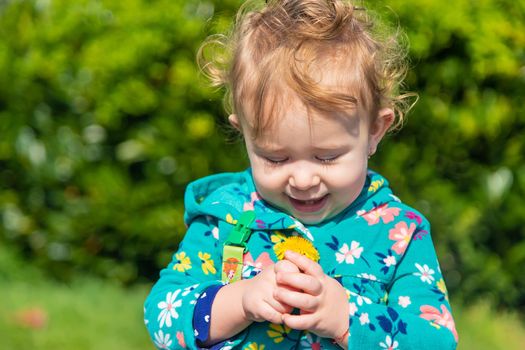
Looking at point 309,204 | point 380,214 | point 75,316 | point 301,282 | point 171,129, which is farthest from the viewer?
point 75,316

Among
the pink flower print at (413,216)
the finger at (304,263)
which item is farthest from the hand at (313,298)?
the pink flower print at (413,216)

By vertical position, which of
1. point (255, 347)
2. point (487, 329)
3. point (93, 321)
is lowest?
point (487, 329)

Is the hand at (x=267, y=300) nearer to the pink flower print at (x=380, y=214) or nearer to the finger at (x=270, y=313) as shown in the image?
the finger at (x=270, y=313)

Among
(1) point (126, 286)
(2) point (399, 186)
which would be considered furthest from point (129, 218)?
(2) point (399, 186)

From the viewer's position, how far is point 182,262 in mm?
2441

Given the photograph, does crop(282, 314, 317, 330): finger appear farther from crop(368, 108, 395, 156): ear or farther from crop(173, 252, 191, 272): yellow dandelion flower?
crop(368, 108, 395, 156): ear

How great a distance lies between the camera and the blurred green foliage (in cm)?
423

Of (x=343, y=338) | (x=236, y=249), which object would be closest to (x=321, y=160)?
(x=236, y=249)

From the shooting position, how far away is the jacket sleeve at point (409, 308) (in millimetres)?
2225

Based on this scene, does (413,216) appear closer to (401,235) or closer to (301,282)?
(401,235)

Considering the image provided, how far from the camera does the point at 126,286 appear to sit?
5012 millimetres

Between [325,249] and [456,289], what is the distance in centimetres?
256

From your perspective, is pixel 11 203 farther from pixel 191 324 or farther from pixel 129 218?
pixel 191 324

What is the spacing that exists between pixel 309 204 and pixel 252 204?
198 millimetres
